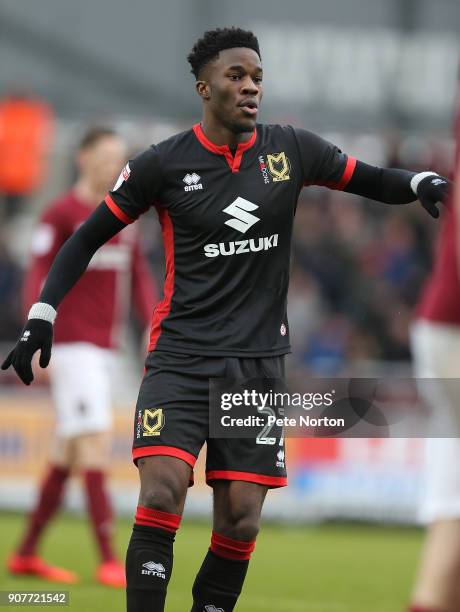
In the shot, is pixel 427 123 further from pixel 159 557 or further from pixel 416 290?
pixel 159 557

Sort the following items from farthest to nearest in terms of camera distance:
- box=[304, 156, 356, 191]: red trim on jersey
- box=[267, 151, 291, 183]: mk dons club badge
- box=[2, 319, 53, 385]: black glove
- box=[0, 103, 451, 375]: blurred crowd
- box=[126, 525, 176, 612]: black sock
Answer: box=[0, 103, 451, 375]: blurred crowd < box=[304, 156, 356, 191]: red trim on jersey < box=[267, 151, 291, 183]: mk dons club badge < box=[2, 319, 53, 385]: black glove < box=[126, 525, 176, 612]: black sock

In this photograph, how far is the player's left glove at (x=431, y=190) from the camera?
5301mm

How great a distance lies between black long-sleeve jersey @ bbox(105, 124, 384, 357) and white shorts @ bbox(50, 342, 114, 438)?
9.48 ft

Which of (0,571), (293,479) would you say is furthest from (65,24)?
(0,571)

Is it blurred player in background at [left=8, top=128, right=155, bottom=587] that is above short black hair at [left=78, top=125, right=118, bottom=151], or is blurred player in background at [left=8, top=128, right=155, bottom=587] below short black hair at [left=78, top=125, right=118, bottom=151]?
below

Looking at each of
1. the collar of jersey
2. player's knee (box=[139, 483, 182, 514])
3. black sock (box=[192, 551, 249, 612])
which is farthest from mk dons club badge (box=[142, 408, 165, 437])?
the collar of jersey

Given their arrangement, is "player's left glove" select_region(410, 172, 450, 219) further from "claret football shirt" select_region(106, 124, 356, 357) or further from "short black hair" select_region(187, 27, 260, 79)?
"short black hair" select_region(187, 27, 260, 79)

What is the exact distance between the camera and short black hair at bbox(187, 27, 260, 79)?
5.34 m

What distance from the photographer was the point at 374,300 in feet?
45.5

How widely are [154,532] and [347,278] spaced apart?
9.50 meters

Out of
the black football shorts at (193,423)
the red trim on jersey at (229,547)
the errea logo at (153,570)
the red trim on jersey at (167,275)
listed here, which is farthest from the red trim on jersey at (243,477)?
the red trim on jersey at (167,275)

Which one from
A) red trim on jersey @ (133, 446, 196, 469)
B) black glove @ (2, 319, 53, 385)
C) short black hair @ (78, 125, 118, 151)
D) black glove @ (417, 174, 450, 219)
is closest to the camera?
red trim on jersey @ (133, 446, 196, 469)

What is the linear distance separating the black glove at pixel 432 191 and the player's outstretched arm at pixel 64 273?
119 cm

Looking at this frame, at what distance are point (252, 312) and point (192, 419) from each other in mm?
488
